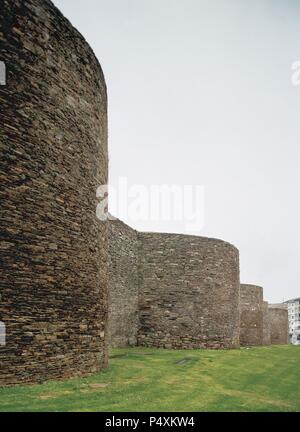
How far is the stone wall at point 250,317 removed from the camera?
31.4m

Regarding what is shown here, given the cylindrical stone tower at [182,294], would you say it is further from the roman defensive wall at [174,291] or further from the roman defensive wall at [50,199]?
the roman defensive wall at [50,199]

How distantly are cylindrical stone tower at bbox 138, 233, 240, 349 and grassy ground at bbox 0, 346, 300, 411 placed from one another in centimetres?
754

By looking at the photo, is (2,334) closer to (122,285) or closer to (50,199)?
(50,199)

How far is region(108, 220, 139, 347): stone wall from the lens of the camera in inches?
685

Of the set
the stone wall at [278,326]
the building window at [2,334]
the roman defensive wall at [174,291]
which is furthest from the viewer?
the stone wall at [278,326]

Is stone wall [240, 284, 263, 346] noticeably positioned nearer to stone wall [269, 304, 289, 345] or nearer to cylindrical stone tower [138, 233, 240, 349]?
cylindrical stone tower [138, 233, 240, 349]

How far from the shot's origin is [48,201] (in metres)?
8.67

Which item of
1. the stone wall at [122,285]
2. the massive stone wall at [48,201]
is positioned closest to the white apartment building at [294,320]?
the stone wall at [122,285]

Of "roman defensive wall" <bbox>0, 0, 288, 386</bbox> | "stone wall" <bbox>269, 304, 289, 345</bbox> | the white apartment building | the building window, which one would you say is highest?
"roman defensive wall" <bbox>0, 0, 288, 386</bbox>

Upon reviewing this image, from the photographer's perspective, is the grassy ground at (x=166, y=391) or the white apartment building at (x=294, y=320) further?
the white apartment building at (x=294, y=320)

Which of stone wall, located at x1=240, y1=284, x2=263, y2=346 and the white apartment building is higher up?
stone wall, located at x1=240, y1=284, x2=263, y2=346

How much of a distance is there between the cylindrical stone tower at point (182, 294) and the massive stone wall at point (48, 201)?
32.8 feet

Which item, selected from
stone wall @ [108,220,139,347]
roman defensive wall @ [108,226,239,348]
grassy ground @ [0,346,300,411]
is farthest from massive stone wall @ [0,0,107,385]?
roman defensive wall @ [108,226,239,348]
